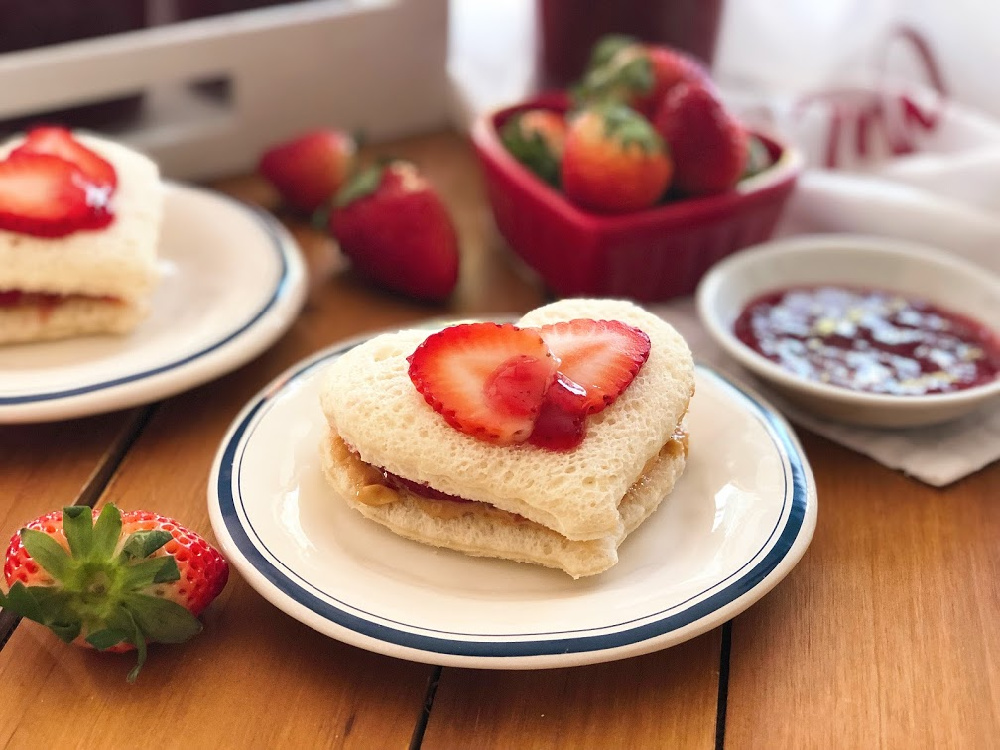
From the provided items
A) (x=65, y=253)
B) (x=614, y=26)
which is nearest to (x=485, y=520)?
(x=65, y=253)

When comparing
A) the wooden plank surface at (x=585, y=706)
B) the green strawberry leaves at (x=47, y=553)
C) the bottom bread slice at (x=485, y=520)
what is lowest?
the wooden plank surface at (x=585, y=706)

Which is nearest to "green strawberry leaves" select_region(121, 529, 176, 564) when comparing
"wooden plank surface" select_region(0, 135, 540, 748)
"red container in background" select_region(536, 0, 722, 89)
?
"wooden plank surface" select_region(0, 135, 540, 748)

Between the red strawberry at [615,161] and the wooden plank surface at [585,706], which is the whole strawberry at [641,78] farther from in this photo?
the wooden plank surface at [585,706]

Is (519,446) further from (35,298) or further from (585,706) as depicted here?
(35,298)

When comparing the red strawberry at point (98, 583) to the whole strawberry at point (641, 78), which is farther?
Result: the whole strawberry at point (641, 78)

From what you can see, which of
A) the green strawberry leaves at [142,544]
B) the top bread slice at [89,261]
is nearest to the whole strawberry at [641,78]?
the top bread slice at [89,261]

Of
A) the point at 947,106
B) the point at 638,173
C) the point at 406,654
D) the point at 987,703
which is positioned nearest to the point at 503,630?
the point at 406,654

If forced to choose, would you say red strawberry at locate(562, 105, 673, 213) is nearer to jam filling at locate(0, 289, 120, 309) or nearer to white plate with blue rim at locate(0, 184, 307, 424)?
white plate with blue rim at locate(0, 184, 307, 424)
